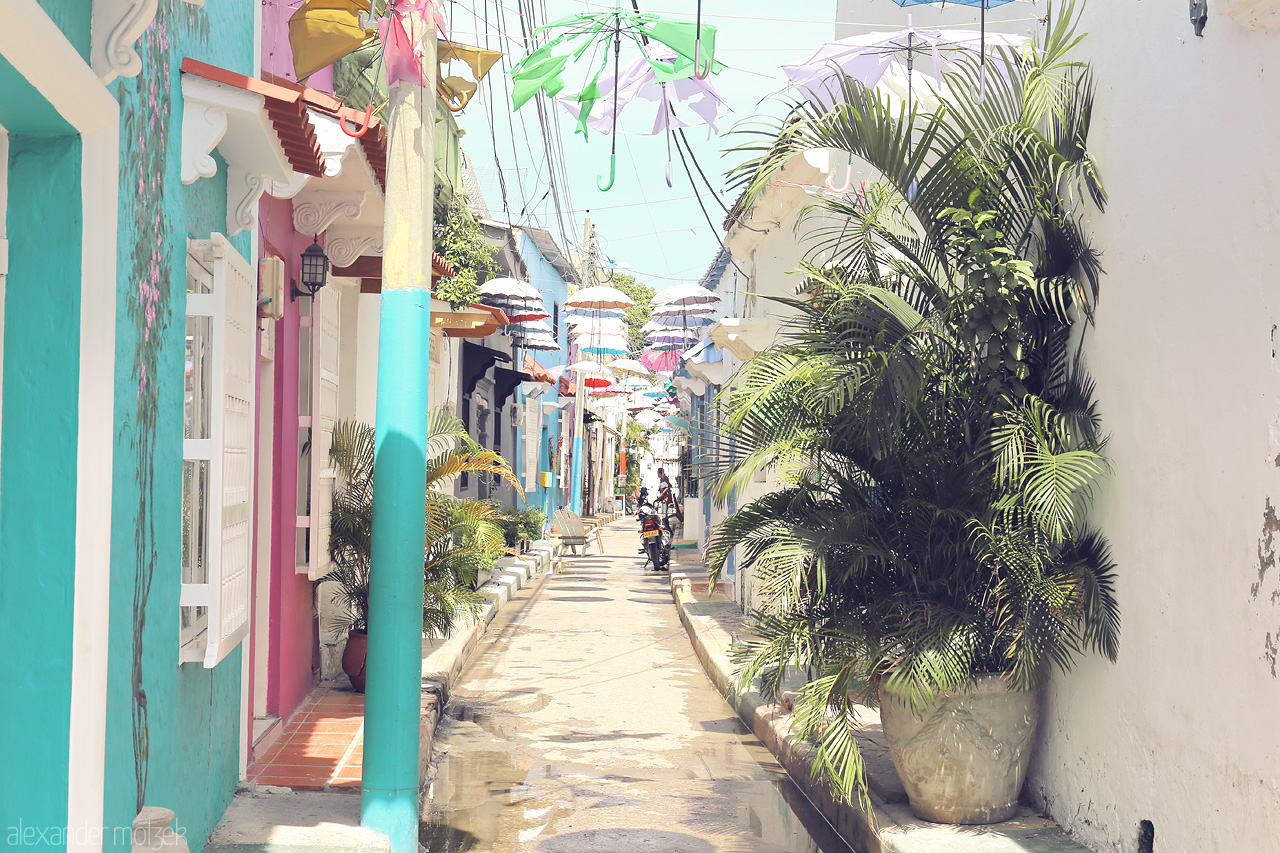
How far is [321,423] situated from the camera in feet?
26.3

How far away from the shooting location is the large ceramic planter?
5465mm

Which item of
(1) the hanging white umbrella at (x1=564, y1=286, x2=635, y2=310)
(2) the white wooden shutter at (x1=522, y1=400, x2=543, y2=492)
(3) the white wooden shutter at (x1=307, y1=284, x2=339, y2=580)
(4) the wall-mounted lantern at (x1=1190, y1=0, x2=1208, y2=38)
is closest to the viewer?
(4) the wall-mounted lantern at (x1=1190, y1=0, x2=1208, y2=38)

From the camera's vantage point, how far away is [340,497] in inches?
339

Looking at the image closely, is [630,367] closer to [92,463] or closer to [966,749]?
[966,749]

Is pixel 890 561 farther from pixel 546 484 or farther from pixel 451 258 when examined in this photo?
pixel 546 484

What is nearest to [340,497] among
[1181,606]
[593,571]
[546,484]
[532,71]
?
[532,71]

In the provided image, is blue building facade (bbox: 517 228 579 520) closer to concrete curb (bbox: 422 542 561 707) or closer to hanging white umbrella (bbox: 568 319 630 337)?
hanging white umbrella (bbox: 568 319 630 337)

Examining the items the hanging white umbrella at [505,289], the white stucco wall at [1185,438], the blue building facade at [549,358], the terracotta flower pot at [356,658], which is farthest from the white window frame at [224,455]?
the blue building facade at [549,358]

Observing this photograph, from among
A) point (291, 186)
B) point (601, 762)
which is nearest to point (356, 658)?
point (601, 762)

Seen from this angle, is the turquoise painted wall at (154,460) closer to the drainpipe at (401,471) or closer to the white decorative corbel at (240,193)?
the white decorative corbel at (240,193)

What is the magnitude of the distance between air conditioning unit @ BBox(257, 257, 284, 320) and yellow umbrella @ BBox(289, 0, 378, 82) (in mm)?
1158

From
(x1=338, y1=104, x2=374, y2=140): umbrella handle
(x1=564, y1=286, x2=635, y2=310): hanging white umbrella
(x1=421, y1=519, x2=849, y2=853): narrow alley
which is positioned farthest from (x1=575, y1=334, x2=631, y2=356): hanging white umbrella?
(x1=338, y1=104, x2=374, y2=140): umbrella handle

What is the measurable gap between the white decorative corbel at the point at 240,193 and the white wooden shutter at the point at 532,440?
A: 2150cm

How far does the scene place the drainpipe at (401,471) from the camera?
5.26 m
